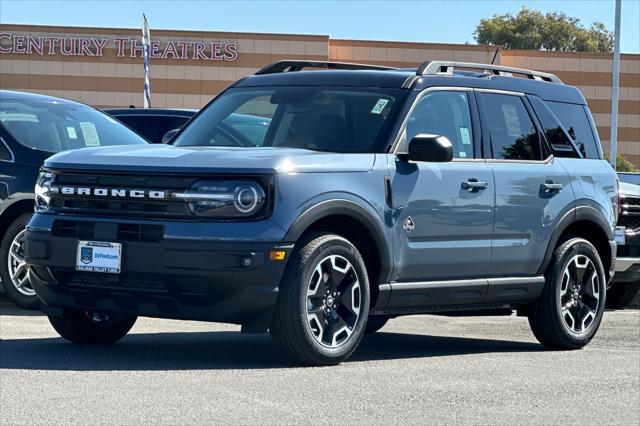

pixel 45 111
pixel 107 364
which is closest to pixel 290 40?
pixel 45 111

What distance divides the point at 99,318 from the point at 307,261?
190cm

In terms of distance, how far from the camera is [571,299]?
32.1 feet

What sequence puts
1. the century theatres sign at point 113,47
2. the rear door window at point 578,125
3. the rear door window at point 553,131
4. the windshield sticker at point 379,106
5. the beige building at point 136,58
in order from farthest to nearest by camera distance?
the beige building at point 136,58 < the century theatres sign at point 113,47 < the rear door window at point 578,125 < the rear door window at point 553,131 < the windshield sticker at point 379,106

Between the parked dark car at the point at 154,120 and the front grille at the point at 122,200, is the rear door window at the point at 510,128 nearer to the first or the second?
the front grille at the point at 122,200

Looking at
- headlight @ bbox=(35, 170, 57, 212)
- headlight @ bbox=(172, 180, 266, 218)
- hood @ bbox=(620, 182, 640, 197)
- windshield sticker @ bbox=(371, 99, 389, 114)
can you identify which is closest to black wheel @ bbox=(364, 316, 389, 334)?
windshield sticker @ bbox=(371, 99, 389, 114)

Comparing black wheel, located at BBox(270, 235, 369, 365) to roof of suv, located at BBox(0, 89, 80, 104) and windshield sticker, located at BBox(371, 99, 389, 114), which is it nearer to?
windshield sticker, located at BBox(371, 99, 389, 114)

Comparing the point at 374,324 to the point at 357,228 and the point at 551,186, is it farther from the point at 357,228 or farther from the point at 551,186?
the point at 357,228

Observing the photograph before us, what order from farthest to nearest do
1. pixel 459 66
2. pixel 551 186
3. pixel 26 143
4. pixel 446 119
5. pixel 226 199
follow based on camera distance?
pixel 26 143 < pixel 551 186 < pixel 459 66 < pixel 446 119 < pixel 226 199

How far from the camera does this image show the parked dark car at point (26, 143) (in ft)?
36.0

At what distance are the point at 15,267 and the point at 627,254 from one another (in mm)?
5541

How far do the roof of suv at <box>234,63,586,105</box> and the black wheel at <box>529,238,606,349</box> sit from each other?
3.96 feet

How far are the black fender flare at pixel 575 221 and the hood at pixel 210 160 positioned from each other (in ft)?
6.07

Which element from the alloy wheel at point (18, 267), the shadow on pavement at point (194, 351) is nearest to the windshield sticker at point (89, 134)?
the alloy wheel at point (18, 267)

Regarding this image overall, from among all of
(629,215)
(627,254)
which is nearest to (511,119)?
(627,254)
